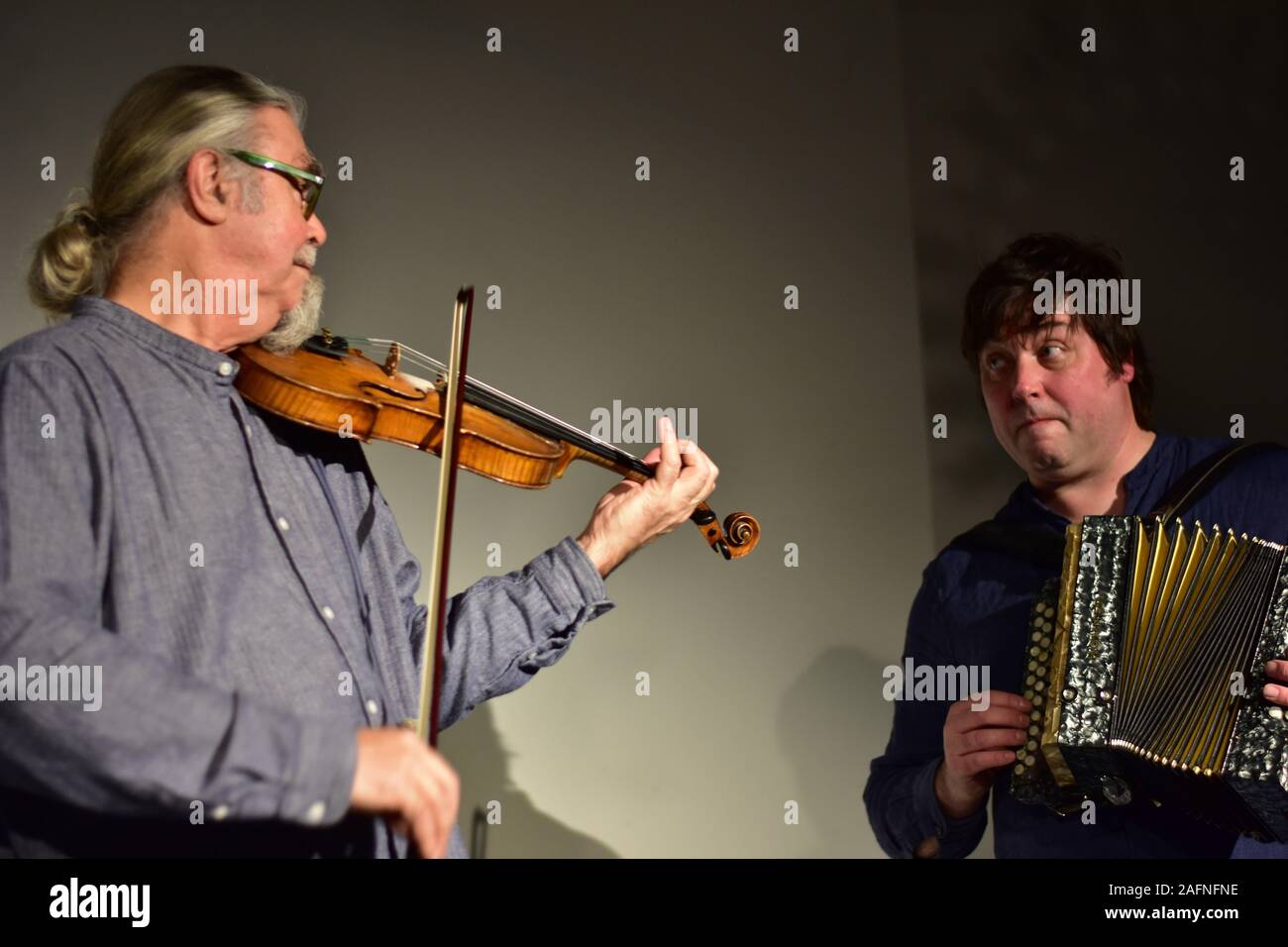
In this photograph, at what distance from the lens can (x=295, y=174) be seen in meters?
1.81

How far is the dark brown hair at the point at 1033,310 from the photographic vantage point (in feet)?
7.54

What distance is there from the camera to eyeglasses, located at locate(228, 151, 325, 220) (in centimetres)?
178

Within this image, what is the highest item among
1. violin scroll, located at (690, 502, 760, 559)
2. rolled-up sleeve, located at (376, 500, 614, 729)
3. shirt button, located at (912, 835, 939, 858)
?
violin scroll, located at (690, 502, 760, 559)

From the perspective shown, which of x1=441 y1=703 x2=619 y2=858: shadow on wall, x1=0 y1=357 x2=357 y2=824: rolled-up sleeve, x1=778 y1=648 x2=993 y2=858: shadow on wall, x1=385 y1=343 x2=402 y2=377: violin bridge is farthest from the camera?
x1=778 y1=648 x2=993 y2=858: shadow on wall

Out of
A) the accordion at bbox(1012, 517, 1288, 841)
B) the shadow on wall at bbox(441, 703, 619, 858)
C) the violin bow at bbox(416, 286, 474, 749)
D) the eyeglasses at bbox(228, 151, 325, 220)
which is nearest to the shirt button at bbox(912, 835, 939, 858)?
the accordion at bbox(1012, 517, 1288, 841)

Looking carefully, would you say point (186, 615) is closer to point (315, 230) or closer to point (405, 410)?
point (405, 410)

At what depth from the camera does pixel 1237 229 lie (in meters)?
2.83

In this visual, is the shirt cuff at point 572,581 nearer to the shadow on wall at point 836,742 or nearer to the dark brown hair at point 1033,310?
the dark brown hair at point 1033,310

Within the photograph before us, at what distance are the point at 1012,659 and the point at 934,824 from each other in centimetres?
30

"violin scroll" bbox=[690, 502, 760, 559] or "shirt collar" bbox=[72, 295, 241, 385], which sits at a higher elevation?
"shirt collar" bbox=[72, 295, 241, 385]

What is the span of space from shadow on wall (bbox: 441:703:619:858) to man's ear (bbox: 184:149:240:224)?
1258 millimetres

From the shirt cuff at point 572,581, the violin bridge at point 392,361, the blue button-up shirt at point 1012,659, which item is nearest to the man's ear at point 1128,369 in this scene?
the blue button-up shirt at point 1012,659

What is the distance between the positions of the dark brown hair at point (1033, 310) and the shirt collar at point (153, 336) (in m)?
1.33

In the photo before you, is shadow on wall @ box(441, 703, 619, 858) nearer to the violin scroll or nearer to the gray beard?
the violin scroll
